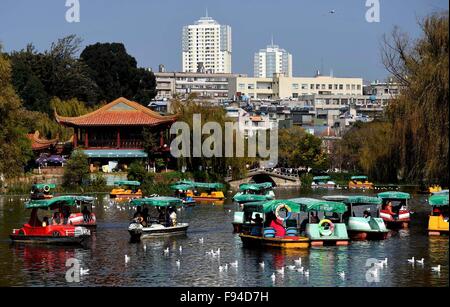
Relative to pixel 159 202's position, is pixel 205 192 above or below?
below

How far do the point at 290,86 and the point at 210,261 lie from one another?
520 feet

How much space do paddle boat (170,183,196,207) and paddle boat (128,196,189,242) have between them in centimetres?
1548

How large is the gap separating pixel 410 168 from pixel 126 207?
2055 centimetres

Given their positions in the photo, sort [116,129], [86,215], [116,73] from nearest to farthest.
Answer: [86,215] → [116,129] → [116,73]

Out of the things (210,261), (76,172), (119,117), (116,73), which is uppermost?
(116,73)

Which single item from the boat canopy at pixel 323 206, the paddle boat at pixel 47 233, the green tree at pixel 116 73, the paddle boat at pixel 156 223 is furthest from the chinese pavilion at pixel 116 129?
the boat canopy at pixel 323 206

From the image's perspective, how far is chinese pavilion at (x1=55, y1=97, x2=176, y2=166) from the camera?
79.8 metres

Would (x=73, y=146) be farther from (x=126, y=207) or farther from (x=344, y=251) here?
(x=344, y=251)

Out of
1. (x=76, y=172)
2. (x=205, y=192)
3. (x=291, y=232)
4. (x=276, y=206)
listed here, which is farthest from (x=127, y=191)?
(x=291, y=232)

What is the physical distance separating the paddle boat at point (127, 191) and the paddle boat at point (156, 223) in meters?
22.2

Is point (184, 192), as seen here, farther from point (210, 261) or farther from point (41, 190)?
point (210, 261)

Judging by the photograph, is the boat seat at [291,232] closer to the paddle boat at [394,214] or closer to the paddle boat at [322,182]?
the paddle boat at [394,214]

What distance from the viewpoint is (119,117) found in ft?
265
